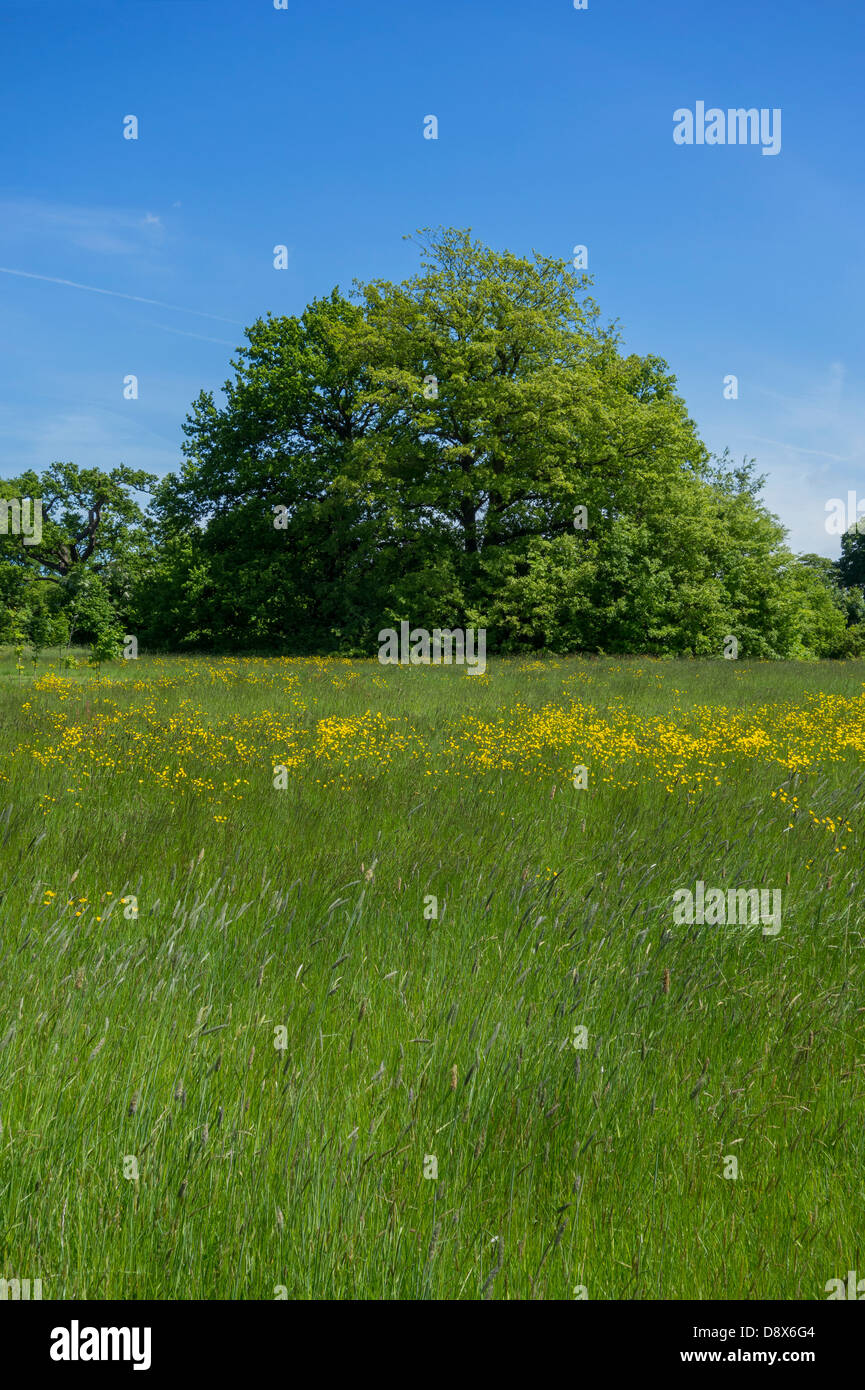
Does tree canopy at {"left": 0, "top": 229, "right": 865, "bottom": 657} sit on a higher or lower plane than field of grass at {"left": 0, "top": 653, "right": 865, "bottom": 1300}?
higher

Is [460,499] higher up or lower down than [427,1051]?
higher up

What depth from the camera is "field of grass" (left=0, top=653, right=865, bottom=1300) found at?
64.6 inches

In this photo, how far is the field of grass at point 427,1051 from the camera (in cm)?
164

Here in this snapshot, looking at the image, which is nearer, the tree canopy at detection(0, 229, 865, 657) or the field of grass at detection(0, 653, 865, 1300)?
the field of grass at detection(0, 653, 865, 1300)

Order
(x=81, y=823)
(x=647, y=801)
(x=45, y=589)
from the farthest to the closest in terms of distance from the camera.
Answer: (x=45, y=589), (x=647, y=801), (x=81, y=823)

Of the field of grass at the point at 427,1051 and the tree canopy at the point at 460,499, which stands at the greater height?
the tree canopy at the point at 460,499

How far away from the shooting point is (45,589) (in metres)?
43.1

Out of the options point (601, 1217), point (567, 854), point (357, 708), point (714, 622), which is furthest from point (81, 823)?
point (714, 622)

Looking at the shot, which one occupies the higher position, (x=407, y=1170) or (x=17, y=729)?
(x=17, y=729)

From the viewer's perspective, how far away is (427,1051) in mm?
2357

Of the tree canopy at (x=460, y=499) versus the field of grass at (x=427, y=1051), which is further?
the tree canopy at (x=460, y=499)

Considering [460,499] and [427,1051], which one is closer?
[427,1051]

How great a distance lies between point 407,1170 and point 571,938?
1.51 m
